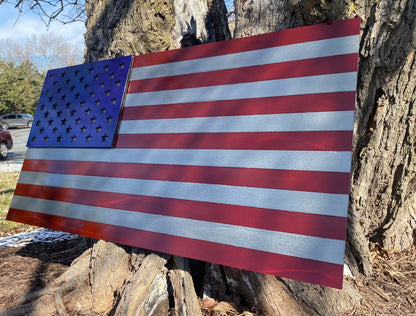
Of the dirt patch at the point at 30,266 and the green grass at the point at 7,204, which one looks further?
the green grass at the point at 7,204

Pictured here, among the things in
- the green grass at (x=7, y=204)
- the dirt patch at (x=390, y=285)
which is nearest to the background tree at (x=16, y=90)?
the green grass at (x=7, y=204)

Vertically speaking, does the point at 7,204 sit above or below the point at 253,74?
below

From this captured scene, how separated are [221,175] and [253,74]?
70 cm

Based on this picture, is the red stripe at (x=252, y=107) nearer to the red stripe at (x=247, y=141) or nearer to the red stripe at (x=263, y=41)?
the red stripe at (x=247, y=141)

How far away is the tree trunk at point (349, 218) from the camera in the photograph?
6.77 ft

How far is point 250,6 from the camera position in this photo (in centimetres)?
236

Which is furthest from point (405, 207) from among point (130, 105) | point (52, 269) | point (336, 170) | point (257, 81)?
point (52, 269)

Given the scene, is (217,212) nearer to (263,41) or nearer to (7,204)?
(263,41)

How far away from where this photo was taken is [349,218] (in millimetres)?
2422

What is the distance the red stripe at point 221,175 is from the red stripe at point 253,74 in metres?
0.61

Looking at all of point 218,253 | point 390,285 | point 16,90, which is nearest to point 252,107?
point 218,253

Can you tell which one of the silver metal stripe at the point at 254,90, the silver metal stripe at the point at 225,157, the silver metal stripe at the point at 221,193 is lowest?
the silver metal stripe at the point at 221,193

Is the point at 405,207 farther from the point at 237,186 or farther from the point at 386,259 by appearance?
the point at 237,186

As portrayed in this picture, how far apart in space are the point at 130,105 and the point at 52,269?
1.66m
